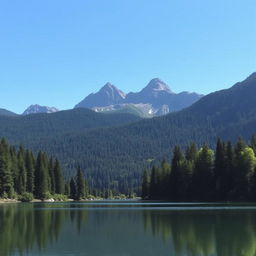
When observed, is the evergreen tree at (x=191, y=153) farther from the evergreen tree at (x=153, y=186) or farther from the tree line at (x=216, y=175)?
the evergreen tree at (x=153, y=186)

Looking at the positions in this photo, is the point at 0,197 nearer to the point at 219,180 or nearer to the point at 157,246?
the point at 219,180

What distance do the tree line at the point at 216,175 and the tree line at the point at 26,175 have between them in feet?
115

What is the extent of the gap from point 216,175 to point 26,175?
52933 mm

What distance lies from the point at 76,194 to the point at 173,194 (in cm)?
6109

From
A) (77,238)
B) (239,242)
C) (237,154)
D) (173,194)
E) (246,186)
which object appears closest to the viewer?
(239,242)

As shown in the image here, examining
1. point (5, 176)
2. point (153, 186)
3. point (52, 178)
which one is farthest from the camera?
point (52, 178)

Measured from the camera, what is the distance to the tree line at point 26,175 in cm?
12094

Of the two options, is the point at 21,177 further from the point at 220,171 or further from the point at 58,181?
the point at 220,171

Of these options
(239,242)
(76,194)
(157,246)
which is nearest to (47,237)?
(157,246)

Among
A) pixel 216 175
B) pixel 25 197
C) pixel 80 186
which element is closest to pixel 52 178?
pixel 80 186

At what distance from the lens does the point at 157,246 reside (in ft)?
99.0

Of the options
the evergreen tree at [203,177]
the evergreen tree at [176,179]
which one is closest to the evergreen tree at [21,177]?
the evergreen tree at [176,179]

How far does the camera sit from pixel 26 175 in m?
139

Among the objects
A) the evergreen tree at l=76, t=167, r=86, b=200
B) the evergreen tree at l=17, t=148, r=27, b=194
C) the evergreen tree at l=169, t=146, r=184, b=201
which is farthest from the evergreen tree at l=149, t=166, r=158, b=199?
the evergreen tree at l=17, t=148, r=27, b=194
